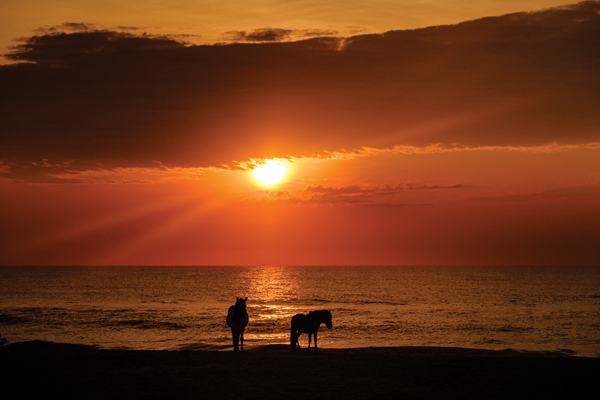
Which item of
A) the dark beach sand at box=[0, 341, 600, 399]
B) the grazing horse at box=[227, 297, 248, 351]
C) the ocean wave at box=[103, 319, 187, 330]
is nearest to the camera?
the dark beach sand at box=[0, 341, 600, 399]

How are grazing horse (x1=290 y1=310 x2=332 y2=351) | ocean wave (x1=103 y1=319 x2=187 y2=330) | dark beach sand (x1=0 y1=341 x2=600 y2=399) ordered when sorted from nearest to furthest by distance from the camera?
dark beach sand (x1=0 y1=341 x2=600 y2=399)
grazing horse (x1=290 y1=310 x2=332 y2=351)
ocean wave (x1=103 y1=319 x2=187 y2=330)

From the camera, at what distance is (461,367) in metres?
17.2

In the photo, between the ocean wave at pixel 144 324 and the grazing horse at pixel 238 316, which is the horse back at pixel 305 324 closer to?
the grazing horse at pixel 238 316

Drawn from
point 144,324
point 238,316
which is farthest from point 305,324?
point 144,324

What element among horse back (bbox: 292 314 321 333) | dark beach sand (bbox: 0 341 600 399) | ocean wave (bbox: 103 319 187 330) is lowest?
dark beach sand (bbox: 0 341 600 399)

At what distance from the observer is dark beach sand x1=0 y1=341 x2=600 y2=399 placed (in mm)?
13320

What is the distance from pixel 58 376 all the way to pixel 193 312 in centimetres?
3924

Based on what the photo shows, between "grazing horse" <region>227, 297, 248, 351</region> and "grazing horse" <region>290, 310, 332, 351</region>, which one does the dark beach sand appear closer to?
"grazing horse" <region>227, 297, 248, 351</region>

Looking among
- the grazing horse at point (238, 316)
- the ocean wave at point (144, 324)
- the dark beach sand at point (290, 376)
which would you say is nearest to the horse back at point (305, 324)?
the dark beach sand at point (290, 376)

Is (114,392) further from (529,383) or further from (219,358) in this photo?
(529,383)

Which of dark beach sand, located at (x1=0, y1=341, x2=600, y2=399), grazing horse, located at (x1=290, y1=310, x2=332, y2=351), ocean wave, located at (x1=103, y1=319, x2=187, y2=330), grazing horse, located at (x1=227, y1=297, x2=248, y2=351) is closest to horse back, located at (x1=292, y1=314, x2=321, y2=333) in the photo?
grazing horse, located at (x1=290, y1=310, x2=332, y2=351)

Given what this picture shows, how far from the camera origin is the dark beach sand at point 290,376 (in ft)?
43.7

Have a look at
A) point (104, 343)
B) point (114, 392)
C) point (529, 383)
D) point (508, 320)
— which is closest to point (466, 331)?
point (508, 320)

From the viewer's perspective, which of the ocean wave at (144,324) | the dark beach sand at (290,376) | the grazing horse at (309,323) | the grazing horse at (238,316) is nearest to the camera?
the dark beach sand at (290,376)
